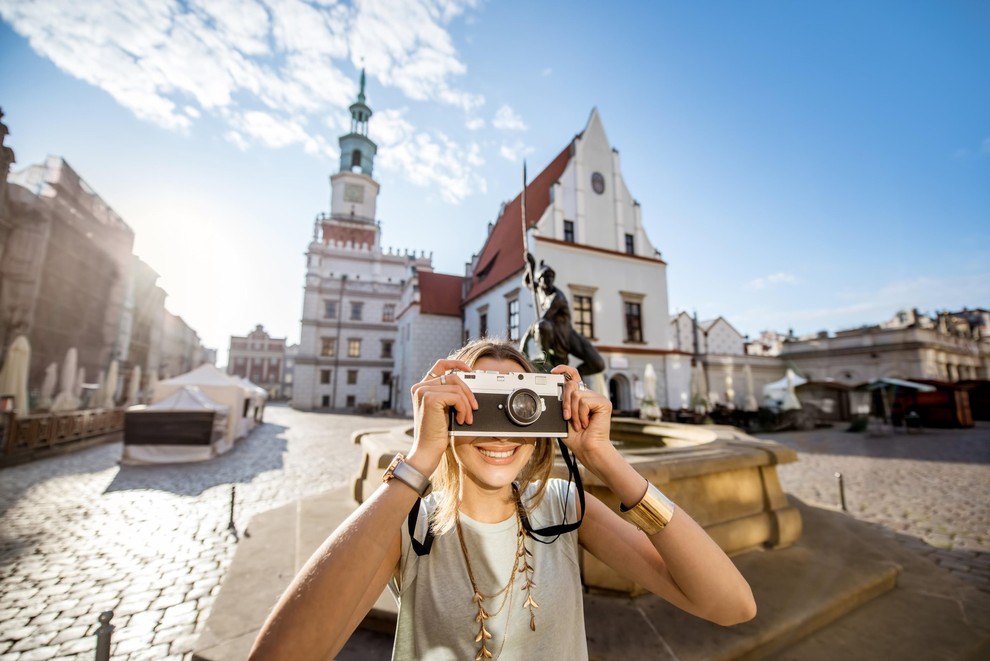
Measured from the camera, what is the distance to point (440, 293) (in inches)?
1008

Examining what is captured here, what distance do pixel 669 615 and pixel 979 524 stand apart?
575 centimetres

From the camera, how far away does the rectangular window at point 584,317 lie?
57.1ft

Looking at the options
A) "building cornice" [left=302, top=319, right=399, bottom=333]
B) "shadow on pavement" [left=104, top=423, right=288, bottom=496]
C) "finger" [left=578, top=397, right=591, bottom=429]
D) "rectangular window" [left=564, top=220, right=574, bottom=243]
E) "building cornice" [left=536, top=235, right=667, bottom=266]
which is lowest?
"shadow on pavement" [left=104, top=423, right=288, bottom=496]

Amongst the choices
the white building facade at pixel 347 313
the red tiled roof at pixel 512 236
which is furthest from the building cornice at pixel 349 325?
the red tiled roof at pixel 512 236

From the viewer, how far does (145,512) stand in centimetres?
536

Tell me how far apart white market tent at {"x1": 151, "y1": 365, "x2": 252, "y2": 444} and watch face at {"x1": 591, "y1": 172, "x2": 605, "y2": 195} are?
18.1m

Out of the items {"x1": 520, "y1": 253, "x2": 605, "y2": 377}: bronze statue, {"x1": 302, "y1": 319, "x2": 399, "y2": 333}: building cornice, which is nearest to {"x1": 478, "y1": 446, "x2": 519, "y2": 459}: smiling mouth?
{"x1": 520, "y1": 253, "x2": 605, "y2": 377}: bronze statue

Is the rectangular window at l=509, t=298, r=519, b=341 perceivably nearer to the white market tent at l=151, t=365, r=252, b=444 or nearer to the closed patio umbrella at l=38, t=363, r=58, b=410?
the white market tent at l=151, t=365, r=252, b=444

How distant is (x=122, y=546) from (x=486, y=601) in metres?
5.52

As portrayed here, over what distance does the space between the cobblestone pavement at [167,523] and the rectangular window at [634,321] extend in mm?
9265

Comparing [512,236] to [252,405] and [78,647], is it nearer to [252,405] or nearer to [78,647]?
[252,405]

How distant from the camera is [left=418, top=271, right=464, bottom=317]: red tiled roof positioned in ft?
80.0

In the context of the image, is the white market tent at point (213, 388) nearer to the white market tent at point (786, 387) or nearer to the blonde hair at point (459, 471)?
the blonde hair at point (459, 471)

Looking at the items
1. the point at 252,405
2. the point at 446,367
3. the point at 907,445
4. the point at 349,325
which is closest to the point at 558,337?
the point at 446,367
